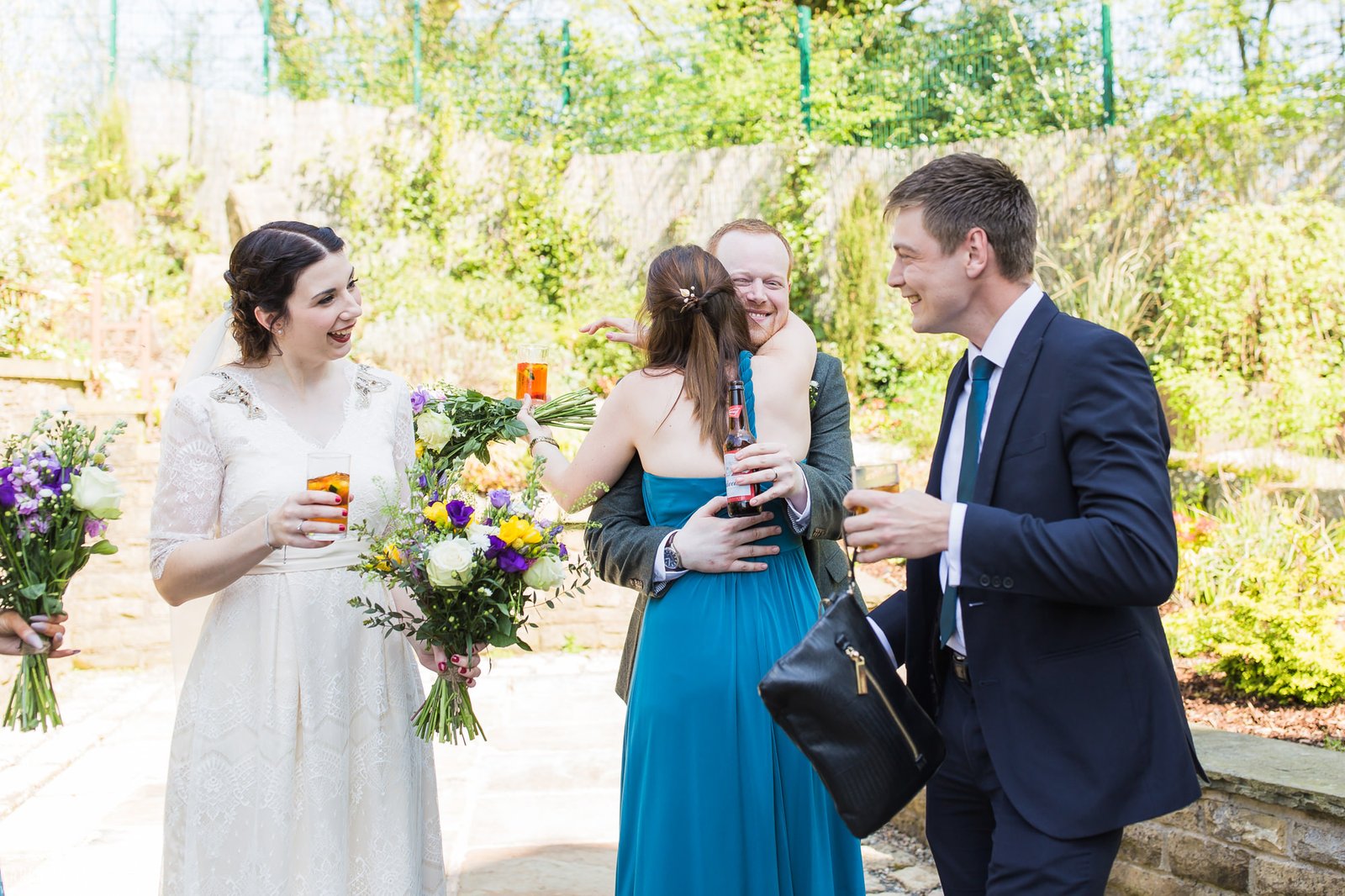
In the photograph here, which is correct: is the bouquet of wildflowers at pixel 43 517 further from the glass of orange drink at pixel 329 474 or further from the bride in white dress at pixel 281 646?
the glass of orange drink at pixel 329 474

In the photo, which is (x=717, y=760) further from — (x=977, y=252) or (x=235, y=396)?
(x=235, y=396)

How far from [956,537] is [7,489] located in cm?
190

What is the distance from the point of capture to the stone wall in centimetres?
302

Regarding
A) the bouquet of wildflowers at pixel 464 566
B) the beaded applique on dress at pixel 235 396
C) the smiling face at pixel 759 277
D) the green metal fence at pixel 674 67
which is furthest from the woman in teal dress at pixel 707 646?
Result: the green metal fence at pixel 674 67

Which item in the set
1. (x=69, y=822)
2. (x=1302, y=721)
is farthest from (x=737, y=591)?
(x=69, y=822)

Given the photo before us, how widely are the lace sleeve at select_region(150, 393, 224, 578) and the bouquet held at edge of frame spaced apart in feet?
1.18

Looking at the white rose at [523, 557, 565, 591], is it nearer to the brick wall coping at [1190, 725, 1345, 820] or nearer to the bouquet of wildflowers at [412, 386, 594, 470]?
the bouquet of wildflowers at [412, 386, 594, 470]

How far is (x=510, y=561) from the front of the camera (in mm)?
2438

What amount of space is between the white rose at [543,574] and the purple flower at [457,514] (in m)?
0.17

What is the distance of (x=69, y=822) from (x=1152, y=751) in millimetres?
4181

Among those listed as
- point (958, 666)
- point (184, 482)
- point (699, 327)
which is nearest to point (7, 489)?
point (184, 482)

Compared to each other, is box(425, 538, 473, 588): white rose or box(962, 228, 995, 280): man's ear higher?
box(962, 228, 995, 280): man's ear

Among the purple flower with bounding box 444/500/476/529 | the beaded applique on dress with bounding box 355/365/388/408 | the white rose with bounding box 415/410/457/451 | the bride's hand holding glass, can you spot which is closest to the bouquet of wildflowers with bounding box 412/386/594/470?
the white rose with bounding box 415/410/457/451

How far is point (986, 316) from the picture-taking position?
2258 mm
